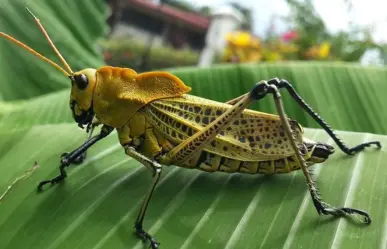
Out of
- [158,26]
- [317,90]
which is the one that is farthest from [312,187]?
[158,26]

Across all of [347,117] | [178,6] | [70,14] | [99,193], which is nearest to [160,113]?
[99,193]

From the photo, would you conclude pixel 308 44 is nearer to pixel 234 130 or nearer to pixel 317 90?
pixel 317 90

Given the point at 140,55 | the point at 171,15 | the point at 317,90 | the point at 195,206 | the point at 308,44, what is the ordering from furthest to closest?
1. the point at 171,15
2. the point at 140,55
3. the point at 308,44
4. the point at 317,90
5. the point at 195,206

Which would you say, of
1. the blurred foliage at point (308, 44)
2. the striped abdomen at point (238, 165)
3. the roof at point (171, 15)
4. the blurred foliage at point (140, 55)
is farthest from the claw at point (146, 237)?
the roof at point (171, 15)

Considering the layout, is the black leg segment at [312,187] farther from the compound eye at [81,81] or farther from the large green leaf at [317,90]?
the large green leaf at [317,90]

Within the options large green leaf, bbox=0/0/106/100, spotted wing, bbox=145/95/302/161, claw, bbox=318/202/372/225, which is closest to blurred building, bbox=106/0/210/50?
large green leaf, bbox=0/0/106/100

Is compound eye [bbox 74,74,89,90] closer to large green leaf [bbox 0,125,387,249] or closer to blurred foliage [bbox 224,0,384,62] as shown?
large green leaf [bbox 0,125,387,249]
